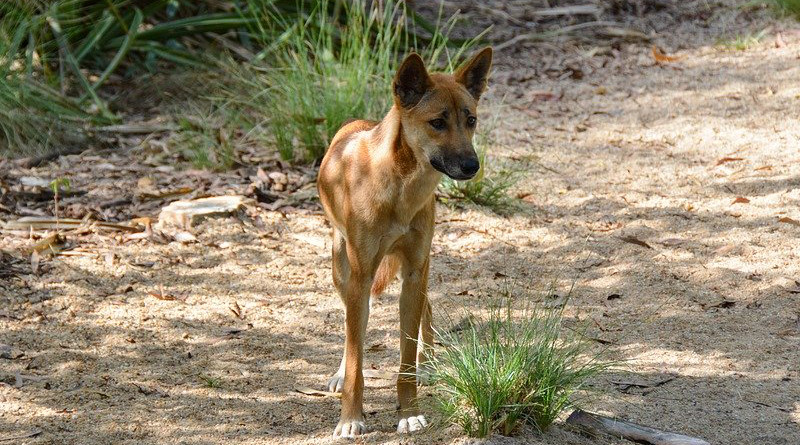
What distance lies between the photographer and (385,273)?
4867mm

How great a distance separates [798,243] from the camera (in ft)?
21.1

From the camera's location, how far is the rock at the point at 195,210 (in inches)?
265

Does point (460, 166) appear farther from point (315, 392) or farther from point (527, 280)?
point (527, 280)

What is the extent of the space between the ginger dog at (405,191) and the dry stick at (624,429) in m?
0.72

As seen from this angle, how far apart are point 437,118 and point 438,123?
0.02 metres

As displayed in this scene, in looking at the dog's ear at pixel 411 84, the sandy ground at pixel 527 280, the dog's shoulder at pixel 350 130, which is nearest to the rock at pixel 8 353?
the sandy ground at pixel 527 280

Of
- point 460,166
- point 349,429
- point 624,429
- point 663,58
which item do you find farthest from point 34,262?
point 663,58

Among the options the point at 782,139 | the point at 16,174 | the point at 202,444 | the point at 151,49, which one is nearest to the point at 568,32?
the point at 782,139

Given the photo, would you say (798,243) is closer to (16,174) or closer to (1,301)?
(1,301)

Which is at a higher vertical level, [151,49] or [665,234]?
[151,49]

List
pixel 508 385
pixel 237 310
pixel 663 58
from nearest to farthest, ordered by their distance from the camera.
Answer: pixel 508 385 < pixel 237 310 < pixel 663 58

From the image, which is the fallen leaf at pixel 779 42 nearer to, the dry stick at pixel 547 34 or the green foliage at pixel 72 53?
the dry stick at pixel 547 34

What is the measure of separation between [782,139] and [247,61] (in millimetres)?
4818

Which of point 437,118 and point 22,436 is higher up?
point 437,118
